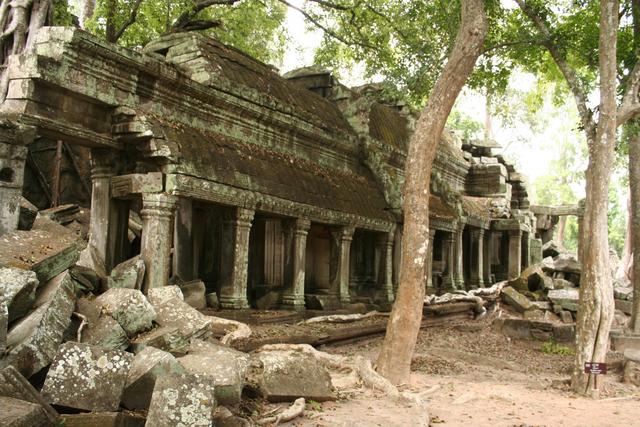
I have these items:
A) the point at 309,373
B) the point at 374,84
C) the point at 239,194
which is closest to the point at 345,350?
the point at 239,194

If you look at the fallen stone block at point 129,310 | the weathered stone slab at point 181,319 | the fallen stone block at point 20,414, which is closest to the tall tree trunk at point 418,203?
the weathered stone slab at point 181,319

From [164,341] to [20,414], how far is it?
1.74 m

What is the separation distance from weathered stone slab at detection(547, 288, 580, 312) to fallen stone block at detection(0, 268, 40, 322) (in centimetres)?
1330

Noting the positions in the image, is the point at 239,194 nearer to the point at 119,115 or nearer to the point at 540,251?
the point at 119,115

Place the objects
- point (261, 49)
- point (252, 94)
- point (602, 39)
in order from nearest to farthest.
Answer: point (602, 39) < point (252, 94) < point (261, 49)

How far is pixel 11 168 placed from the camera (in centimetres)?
699

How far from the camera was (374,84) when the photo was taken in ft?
50.9

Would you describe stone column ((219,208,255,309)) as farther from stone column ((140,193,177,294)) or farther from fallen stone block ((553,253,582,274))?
fallen stone block ((553,253,582,274))

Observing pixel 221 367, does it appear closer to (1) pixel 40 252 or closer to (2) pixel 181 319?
(2) pixel 181 319

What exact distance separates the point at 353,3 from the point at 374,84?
10.1 feet

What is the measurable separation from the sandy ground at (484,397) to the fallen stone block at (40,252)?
8.41ft

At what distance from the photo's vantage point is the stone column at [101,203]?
884 cm

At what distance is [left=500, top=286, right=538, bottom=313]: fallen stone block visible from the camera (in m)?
15.2

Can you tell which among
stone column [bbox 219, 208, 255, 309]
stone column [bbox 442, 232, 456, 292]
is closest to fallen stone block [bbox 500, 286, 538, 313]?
stone column [bbox 442, 232, 456, 292]
